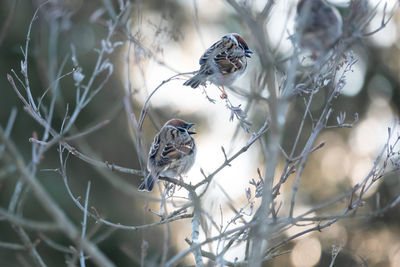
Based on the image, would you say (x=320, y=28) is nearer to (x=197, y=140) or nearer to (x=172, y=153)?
(x=172, y=153)

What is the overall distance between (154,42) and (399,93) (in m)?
9.78

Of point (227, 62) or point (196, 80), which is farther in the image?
point (227, 62)

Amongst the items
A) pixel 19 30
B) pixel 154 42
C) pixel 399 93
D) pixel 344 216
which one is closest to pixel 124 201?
pixel 19 30

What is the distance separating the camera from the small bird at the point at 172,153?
16.4 ft

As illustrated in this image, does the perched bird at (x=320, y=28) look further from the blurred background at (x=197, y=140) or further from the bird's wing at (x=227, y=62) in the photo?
the blurred background at (x=197, y=140)

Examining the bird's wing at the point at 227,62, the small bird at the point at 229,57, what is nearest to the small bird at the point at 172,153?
the small bird at the point at 229,57

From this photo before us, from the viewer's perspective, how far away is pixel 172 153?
5.08 meters

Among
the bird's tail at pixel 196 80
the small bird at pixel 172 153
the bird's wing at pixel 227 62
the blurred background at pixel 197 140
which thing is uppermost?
the blurred background at pixel 197 140

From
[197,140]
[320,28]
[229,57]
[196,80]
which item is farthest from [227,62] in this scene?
[197,140]

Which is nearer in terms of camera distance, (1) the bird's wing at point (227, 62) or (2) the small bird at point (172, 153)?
(2) the small bird at point (172, 153)

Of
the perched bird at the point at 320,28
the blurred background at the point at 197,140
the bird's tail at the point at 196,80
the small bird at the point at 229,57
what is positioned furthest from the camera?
the blurred background at the point at 197,140

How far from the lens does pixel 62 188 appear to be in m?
11.5

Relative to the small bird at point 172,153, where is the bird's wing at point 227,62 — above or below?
above

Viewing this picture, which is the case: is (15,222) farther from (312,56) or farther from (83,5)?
(83,5)
